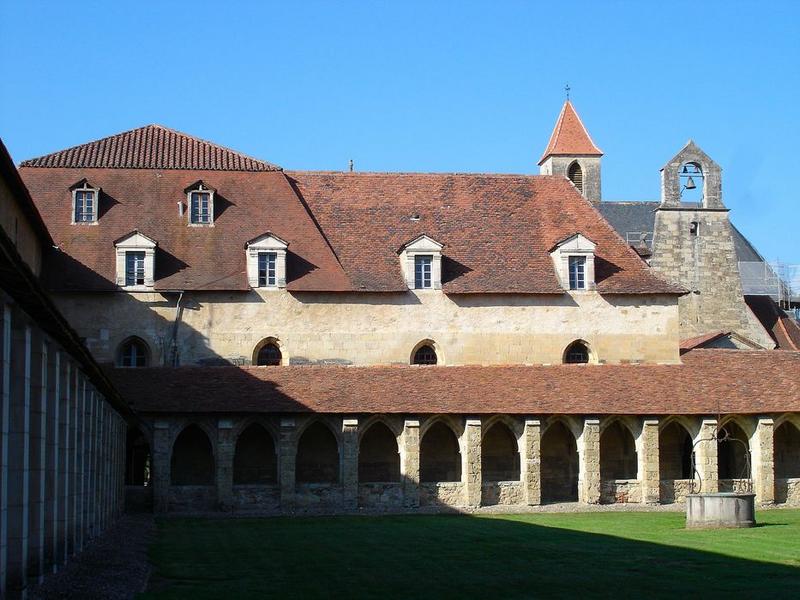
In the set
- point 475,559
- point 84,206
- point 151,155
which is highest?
point 151,155

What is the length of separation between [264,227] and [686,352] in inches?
638

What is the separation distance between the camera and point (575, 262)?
50844mm

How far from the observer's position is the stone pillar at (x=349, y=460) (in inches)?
1753

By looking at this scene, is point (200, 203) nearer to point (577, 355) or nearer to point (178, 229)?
point (178, 229)

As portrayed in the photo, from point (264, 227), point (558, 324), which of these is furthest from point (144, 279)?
point (558, 324)

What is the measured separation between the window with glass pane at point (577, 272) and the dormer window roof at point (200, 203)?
519 inches

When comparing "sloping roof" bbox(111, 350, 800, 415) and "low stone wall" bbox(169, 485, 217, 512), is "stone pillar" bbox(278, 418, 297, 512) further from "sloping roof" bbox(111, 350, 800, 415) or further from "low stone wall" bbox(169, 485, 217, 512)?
"low stone wall" bbox(169, 485, 217, 512)

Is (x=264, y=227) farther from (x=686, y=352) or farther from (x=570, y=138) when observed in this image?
(x=570, y=138)

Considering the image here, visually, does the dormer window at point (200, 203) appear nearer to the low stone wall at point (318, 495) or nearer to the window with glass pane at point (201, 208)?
the window with glass pane at point (201, 208)

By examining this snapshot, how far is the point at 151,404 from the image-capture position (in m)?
44.3

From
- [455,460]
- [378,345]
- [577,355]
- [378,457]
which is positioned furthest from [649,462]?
[378,345]

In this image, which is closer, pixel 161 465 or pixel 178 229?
pixel 161 465

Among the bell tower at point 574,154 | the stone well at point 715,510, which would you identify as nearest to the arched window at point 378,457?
the stone well at point 715,510

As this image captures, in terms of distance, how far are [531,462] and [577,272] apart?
854 cm
